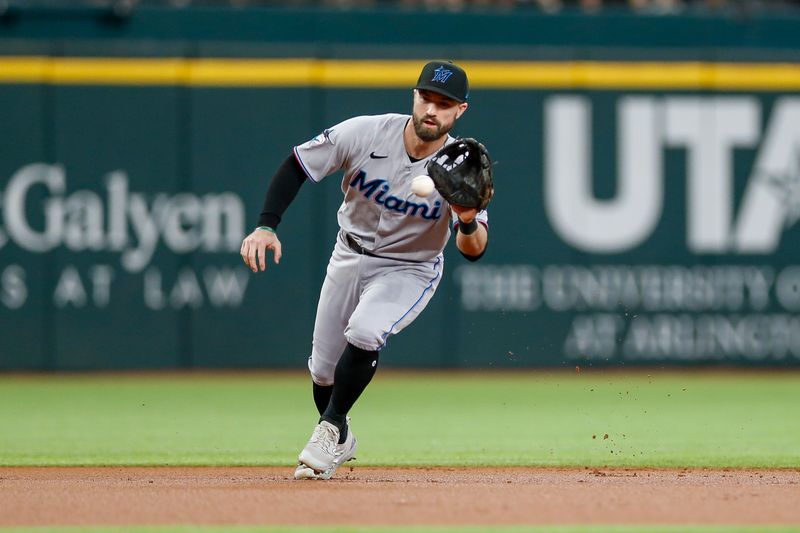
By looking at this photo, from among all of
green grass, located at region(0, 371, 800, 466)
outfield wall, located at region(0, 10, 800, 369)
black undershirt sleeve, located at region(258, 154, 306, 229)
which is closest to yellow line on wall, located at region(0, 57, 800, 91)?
outfield wall, located at region(0, 10, 800, 369)

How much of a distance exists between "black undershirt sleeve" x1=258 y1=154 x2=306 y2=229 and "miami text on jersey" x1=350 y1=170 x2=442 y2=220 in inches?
10.8

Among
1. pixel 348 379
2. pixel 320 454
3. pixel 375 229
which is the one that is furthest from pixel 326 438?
pixel 375 229

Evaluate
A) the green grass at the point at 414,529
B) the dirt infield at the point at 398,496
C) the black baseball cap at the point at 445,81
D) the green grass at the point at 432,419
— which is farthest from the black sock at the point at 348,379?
the green grass at the point at 414,529

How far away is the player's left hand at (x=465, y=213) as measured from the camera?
5.44m

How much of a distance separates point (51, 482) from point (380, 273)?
5.56ft

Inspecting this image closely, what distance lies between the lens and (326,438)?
557 cm

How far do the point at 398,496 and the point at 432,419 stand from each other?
3.38m

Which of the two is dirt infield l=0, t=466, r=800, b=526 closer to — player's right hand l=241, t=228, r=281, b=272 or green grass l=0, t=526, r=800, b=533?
green grass l=0, t=526, r=800, b=533

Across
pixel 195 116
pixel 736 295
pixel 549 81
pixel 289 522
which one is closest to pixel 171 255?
pixel 195 116

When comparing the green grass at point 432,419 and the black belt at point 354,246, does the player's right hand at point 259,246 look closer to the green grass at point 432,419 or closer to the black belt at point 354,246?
the black belt at point 354,246

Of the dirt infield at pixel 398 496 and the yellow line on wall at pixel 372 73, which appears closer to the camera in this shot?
the dirt infield at pixel 398 496

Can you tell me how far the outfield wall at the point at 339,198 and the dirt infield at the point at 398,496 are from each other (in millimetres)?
5389

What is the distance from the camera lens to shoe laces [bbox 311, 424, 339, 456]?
18.2 feet

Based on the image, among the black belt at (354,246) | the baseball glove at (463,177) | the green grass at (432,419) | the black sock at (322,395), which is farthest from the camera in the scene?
the green grass at (432,419)
